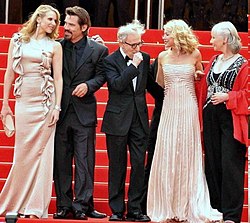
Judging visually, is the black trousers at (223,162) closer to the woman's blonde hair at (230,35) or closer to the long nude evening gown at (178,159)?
the long nude evening gown at (178,159)

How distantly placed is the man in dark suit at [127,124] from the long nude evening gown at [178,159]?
16 centimetres

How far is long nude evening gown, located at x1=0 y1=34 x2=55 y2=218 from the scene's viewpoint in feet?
36.0

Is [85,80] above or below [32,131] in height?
above

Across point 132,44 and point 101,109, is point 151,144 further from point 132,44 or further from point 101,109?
point 101,109

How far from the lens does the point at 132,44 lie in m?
11.0

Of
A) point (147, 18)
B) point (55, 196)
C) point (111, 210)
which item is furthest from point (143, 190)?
point (147, 18)

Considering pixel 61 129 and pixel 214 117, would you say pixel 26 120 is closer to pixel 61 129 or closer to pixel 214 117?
pixel 61 129

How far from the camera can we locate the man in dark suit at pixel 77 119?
36.1ft

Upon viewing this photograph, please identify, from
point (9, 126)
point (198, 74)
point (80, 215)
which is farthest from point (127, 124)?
point (9, 126)

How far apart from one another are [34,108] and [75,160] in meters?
0.62

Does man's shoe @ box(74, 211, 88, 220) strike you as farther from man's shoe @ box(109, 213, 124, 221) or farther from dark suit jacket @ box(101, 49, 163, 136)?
dark suit jacket @ box(101, 49, 163, 136)

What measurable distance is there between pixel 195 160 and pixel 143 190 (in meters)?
0.57

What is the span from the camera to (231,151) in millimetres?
10844

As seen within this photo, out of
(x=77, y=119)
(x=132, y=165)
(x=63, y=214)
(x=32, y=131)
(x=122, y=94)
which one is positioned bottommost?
(x=63, y=214)
